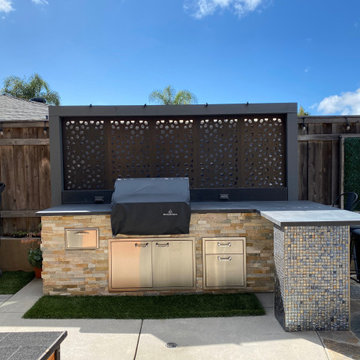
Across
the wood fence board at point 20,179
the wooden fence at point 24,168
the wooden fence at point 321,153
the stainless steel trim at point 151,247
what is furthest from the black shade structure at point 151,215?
the wooden fence at point 321,153

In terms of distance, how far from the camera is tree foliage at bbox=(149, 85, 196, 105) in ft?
70.7

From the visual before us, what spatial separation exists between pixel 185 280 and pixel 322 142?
12.8 feet

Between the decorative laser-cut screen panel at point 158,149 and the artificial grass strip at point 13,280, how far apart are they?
1.81 m

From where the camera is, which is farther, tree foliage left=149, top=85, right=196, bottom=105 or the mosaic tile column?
tree foliage left=149, top=85, right=196, bottom=105

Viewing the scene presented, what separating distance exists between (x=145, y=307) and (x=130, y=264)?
0.67 m

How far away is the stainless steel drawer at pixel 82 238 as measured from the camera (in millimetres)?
4594

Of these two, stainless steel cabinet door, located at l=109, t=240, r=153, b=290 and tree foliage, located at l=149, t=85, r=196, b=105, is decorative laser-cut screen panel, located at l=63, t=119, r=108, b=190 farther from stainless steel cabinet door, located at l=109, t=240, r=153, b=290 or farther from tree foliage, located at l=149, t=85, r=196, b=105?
tree foliage, located at l=149, t=85, r=196, b=105

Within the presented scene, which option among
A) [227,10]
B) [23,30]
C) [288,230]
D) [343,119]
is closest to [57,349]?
[288,230]

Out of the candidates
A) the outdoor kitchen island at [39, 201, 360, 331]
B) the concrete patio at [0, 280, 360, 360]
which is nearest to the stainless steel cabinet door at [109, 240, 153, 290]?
the outdoor kitchen island at [39, 201, 360, 331]

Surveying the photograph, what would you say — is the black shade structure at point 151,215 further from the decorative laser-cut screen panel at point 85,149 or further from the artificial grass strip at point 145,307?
the decorative laser-cut screen panel at point 85,149

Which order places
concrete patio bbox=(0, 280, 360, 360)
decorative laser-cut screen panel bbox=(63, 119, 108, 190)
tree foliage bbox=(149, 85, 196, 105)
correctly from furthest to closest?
tree foliage bbox=(149, 85, 196, 105) → decorative laser-cut screen panel bbox=(63, 119, 108, 190) → concrete patio bbox=(0, 280, 360, 360)

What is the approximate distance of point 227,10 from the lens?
15.4 meters

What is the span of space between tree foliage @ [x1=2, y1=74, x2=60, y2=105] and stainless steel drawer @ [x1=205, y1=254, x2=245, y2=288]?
23.6m

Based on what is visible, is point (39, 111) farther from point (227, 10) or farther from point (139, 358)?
point (227, 10)
